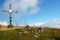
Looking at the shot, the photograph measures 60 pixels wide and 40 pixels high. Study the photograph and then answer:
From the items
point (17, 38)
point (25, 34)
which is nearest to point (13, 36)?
point (17, 38)

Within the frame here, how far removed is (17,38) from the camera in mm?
44750

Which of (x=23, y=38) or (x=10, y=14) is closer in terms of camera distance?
(x=23, y=38)

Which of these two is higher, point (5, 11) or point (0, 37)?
point (5, 11)

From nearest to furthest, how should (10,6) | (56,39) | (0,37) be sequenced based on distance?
1. (0,37)
2. (56,39)
3. (10,6)

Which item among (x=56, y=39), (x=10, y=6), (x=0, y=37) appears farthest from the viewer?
(x=10, y=6)

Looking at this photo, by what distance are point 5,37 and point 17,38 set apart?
2.99 m

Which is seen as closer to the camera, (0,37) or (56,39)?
(0,37)

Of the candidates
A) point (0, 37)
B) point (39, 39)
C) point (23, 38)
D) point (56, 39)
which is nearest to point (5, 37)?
point (0, 37)

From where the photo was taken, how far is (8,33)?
47.7 m

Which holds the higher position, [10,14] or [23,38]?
[10,14]

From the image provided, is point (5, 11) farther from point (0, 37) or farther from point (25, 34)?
point (0, 37)

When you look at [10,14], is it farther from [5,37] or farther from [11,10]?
[5,37]

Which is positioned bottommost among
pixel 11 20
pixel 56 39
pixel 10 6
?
pixel 56 39

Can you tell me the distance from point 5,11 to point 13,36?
21117 millimetres
